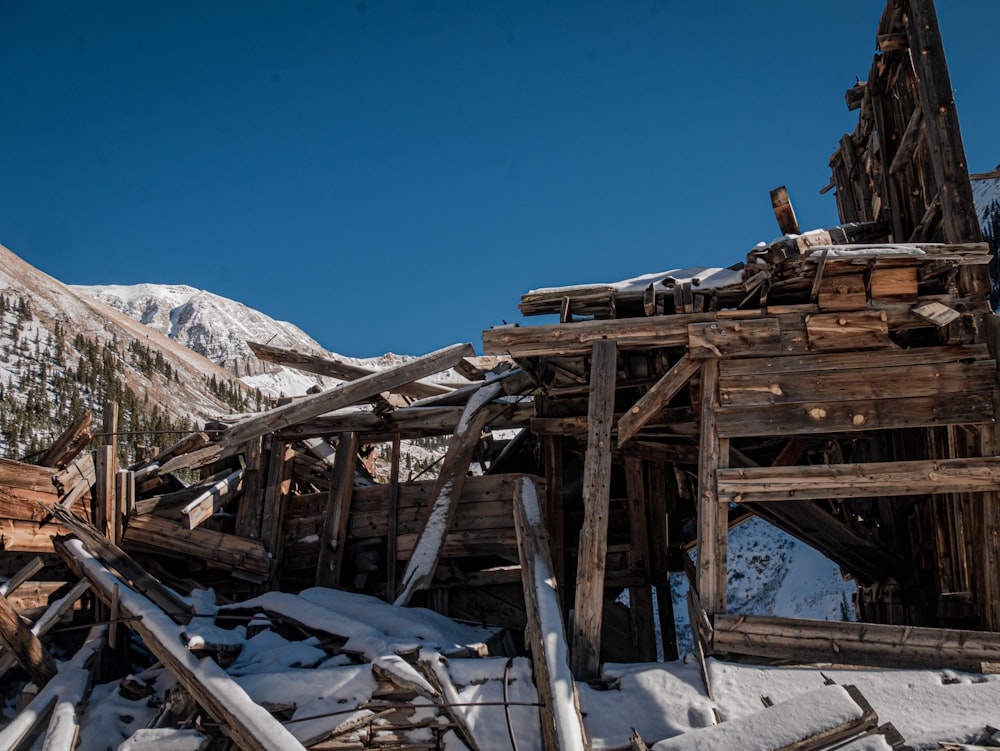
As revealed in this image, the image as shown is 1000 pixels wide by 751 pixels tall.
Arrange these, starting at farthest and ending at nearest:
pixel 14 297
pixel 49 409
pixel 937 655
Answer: pixel 14 297, pixel 49 409, pixel 937 655

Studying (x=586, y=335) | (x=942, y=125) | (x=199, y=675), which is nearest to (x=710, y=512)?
(x=586, y=335)

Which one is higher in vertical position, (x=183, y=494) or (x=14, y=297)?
(x=14, y=297)

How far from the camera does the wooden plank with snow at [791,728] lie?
204 inches

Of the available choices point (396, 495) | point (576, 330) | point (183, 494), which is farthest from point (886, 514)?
point (183, 494)

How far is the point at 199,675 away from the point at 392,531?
3674mm

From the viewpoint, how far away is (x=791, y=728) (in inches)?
207

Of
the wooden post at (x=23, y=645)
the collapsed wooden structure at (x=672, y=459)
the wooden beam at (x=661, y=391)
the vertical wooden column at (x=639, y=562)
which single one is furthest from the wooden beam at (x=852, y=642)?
the wooden post at (x=23, y=645)

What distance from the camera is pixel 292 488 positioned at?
1156cm

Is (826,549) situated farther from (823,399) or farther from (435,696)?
(435,696)

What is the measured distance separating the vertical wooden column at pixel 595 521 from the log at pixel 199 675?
7.82 feet

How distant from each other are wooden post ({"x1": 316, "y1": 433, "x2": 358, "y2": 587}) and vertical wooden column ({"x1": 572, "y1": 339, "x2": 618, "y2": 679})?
427cm

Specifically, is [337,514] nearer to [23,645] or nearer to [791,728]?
[23,645]

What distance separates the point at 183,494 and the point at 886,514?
30.0 feet

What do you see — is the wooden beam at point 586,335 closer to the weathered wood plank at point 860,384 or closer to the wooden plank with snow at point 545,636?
the weathered wood plank at point 860,384
